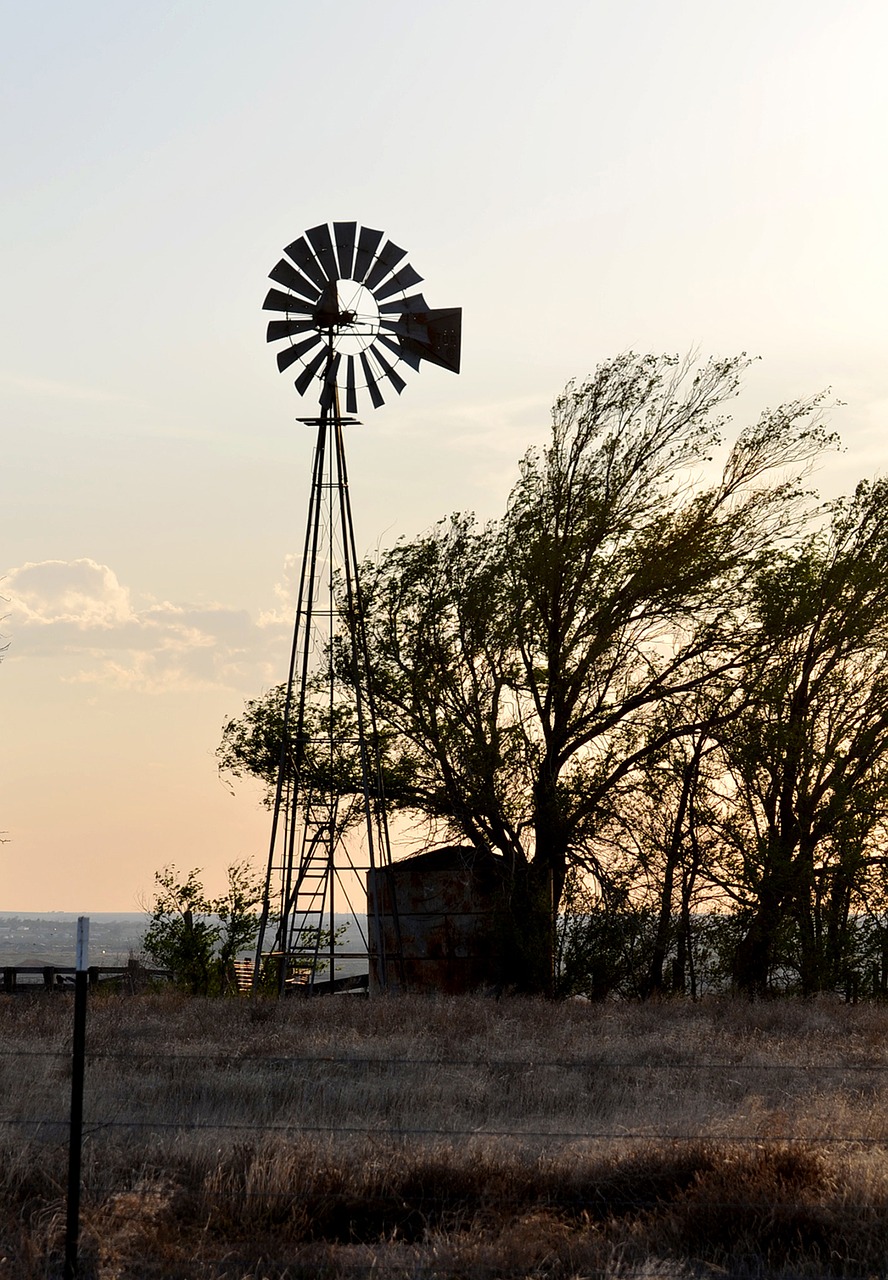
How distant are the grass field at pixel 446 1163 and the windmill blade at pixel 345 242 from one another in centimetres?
1381

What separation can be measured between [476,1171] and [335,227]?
18.1 m

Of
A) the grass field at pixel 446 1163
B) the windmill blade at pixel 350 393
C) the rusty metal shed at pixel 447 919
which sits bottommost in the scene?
the grass field at pixel 446 1163

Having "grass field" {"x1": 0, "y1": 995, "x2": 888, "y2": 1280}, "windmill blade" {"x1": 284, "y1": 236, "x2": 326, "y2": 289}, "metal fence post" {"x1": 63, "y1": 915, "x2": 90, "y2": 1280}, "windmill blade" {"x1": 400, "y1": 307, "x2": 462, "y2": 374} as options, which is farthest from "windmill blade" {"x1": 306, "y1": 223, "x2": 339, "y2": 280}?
"metal fence post" {"x1": 63, "y1": 915, "x2": 90, "y2": 1280}

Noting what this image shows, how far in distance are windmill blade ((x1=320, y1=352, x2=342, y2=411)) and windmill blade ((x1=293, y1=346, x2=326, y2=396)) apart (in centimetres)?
19

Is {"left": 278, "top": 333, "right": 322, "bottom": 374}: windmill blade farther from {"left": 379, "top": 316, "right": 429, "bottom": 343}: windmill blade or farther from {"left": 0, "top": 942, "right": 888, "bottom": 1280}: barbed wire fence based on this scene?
Result: {"left": 0, "top": 942, "right": 888, "bottom": 1280}: barbed wire fence

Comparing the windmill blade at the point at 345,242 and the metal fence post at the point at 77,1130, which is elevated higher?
the windmill blade at the point at 345,242

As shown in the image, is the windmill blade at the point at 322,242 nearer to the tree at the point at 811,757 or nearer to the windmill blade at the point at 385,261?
the windmill blade at the point at 385,261

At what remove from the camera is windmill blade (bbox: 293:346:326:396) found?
2469 centimetres

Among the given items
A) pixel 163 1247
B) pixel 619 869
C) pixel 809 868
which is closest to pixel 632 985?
pixel 619 869

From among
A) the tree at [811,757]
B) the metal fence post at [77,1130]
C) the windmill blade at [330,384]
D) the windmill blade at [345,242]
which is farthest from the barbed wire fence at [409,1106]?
the windmill blade at [345,242]

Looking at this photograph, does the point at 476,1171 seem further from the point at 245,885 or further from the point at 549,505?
the point at 245,885

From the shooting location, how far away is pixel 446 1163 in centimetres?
991

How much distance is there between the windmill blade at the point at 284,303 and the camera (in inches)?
958

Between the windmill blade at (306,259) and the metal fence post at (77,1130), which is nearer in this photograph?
the metal fence post at (77,1130)
